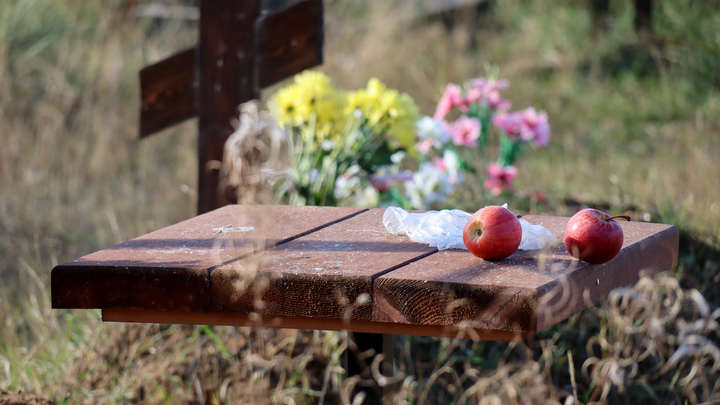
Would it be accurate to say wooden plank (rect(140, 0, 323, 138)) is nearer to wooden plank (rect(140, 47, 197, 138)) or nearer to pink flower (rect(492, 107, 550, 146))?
wooden plank (rect(140, 47, 197, 138))

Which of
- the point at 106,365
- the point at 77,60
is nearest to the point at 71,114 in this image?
the point at 77,60

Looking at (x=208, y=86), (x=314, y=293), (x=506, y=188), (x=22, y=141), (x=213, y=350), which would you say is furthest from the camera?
(x=22, y=141)

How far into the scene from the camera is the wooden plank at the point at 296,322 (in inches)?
62.9

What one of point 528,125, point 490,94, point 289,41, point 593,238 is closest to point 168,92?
point 289,41

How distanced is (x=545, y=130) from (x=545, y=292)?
2.52m

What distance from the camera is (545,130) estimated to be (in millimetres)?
3838

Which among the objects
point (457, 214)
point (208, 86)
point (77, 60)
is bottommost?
point (457, 214)

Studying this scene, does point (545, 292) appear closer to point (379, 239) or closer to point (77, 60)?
point (379, 239)

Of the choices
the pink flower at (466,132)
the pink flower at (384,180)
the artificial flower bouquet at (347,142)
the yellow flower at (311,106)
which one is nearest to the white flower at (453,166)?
the pink flower at (466,132)

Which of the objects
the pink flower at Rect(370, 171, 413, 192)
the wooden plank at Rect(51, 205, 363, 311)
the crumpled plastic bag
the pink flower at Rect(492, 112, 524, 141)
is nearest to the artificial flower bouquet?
the pink flower at Rect(370, 171, 413, 192)

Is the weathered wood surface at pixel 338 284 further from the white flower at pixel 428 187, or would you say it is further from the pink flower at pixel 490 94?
the pink flower at pixel 490 94

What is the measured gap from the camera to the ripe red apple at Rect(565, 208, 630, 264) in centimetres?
160

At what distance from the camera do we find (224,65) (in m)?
3.14

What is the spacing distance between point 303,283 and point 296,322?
0.49 feet
